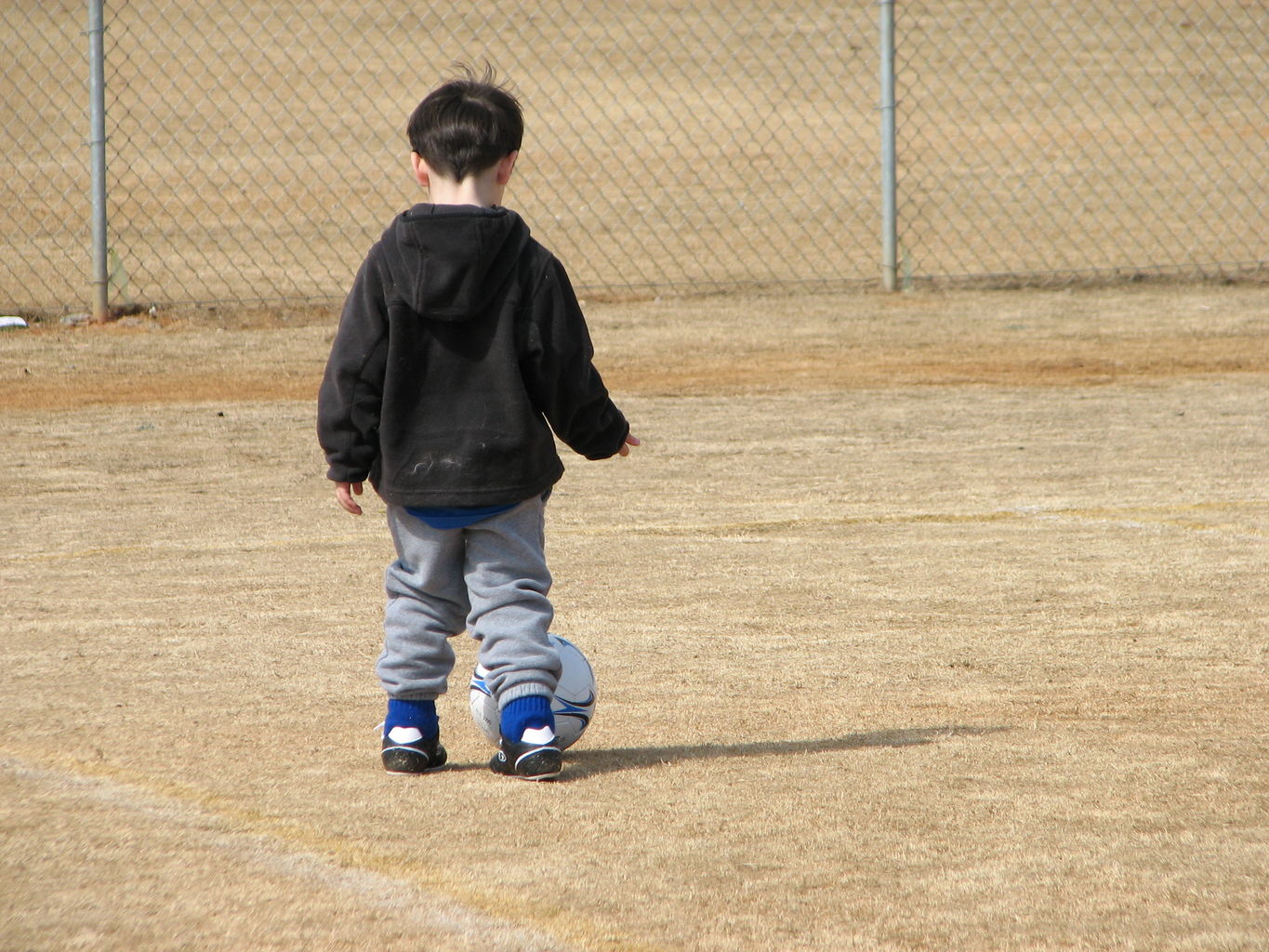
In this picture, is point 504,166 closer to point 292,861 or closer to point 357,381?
point 357,381

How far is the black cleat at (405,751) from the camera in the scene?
3.55 meters

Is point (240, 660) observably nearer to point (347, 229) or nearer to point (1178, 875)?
point (1178, 875)

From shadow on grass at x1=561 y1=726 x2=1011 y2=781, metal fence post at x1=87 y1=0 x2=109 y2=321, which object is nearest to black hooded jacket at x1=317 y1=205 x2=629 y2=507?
shadow on grass at x1=561 y1=726 x2=1011 y2=781

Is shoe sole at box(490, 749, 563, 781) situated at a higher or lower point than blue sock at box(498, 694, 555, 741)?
lower

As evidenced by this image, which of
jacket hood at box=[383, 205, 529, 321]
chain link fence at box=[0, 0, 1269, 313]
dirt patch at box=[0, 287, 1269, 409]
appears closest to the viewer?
jacket hood at box=[383, 205, 529, 321]

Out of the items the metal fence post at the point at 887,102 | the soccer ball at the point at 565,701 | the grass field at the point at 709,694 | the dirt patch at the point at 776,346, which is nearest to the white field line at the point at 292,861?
the grass field at the point at 709,694

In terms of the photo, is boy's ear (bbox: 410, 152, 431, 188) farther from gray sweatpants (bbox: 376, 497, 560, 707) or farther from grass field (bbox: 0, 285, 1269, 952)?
grass field (bbox: 0, 285, 1269, 952)

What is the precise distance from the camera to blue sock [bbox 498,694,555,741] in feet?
11.6

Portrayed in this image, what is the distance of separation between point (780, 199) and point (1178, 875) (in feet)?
40.8

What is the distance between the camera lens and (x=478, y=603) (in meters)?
3.59

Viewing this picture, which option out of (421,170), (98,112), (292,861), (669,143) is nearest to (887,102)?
(669,143)

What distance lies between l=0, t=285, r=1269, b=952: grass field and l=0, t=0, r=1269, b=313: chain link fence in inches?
168

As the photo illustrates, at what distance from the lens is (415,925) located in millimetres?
2684

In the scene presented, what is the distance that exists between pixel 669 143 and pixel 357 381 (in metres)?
12.0
